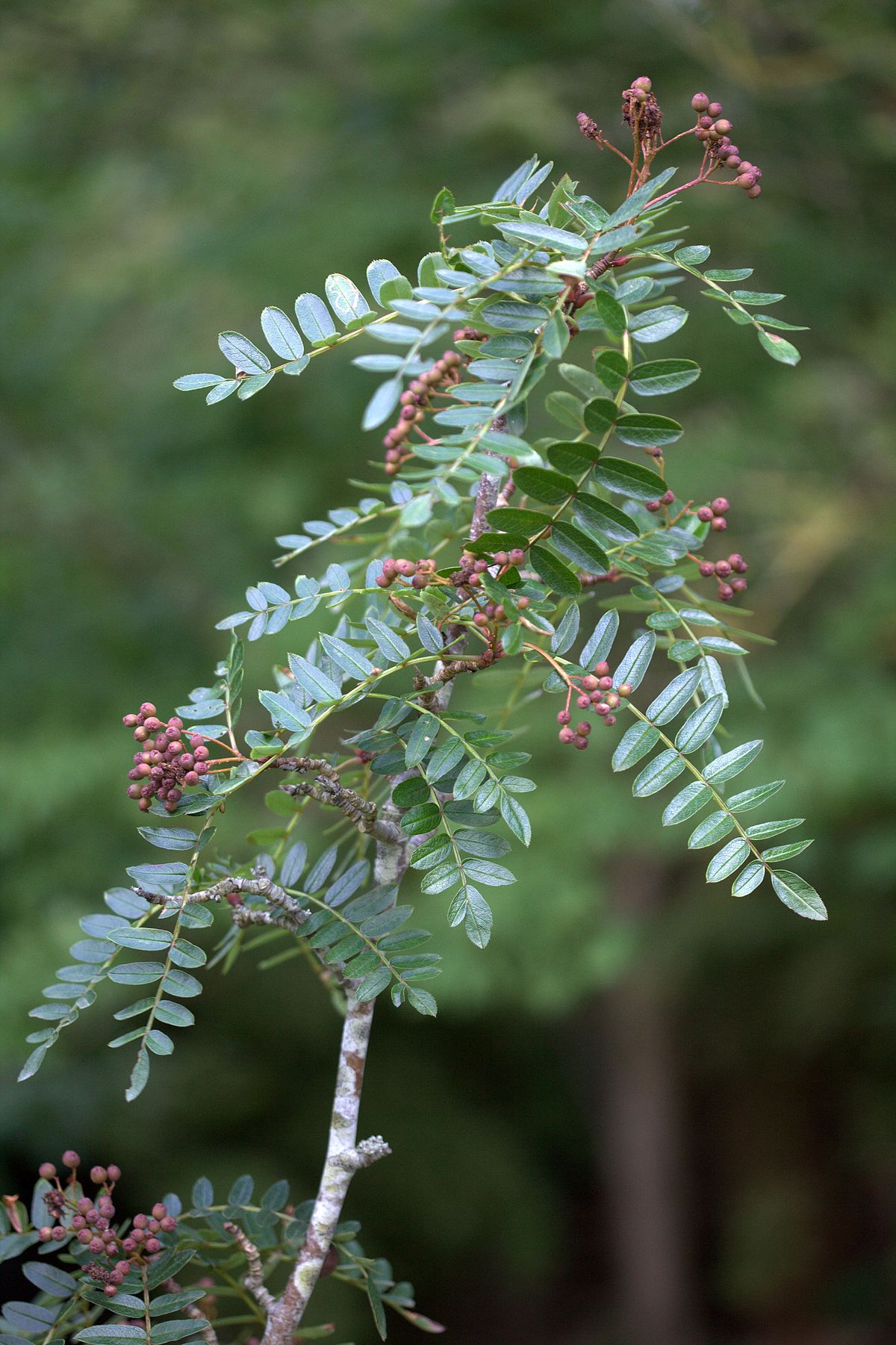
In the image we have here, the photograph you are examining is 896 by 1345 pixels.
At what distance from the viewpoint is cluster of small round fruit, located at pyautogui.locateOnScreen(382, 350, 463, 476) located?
534 mm

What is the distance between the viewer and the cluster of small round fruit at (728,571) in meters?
0.55

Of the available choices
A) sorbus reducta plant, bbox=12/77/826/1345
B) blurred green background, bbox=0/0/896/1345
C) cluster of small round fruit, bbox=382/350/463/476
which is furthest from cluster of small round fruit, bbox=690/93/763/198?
blurred green background, bbox=0/0/896/1345

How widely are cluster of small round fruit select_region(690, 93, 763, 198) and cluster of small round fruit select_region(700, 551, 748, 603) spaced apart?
167 mm

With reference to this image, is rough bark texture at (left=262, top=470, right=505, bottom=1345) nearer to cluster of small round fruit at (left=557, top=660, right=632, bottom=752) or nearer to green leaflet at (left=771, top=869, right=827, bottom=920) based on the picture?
cluster of small round fruit at (left=557, top=660, right=632, bottom=752)

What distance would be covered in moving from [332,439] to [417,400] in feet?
7.69

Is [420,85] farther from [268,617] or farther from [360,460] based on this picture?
[268,617]

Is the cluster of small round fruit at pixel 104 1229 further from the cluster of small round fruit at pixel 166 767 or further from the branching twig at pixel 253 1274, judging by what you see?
the cluster of small round fruit at pixel 166 767

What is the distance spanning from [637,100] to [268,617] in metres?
0.30

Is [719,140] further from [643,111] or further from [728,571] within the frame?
[728,571]

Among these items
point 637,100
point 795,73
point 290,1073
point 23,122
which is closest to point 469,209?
point 637,100

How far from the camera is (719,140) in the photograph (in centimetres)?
50

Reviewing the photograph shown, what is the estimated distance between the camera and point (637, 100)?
0.50m

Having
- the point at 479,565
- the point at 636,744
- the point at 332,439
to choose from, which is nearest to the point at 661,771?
the point at 636,744

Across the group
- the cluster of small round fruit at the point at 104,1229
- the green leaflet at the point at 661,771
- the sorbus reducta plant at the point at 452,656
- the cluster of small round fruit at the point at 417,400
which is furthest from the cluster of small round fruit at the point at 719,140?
the cluster of small round fruit at the point at 104,1229
